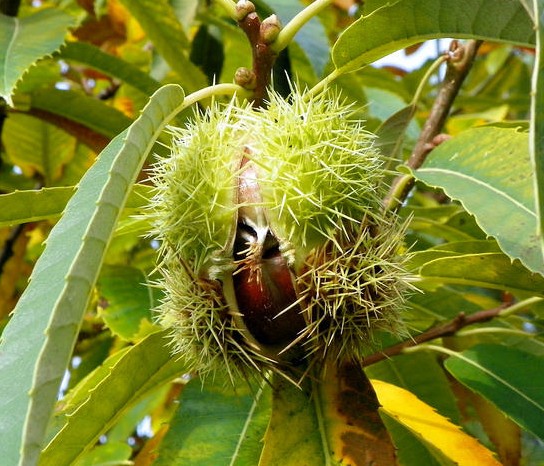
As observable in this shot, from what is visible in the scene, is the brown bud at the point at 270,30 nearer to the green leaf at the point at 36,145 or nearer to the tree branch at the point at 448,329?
the tree branch at the point at 448,329

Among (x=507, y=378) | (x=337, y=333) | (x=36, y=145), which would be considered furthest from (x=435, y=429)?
(x=36, y=145)

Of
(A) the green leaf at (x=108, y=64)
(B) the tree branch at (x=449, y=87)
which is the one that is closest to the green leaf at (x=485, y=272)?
(B) the tree branch at (x=449, y=87)

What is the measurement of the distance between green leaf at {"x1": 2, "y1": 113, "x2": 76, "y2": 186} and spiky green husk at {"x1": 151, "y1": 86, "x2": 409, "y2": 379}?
1304mm

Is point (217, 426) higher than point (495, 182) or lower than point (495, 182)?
lower

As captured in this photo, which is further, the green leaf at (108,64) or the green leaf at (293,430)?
the green leaf at (108,64)

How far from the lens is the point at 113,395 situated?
112 cm

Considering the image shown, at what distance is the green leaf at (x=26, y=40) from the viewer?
138cm

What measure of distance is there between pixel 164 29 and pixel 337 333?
3.30 feet

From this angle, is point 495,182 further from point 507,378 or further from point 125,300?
point 125,300

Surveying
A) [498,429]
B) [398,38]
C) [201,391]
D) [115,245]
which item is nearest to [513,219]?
[398,38]

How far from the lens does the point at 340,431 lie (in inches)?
41.0

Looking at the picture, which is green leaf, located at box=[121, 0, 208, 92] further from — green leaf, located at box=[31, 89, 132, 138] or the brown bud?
the brown bud

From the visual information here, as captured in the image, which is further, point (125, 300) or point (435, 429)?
point (125, 300)

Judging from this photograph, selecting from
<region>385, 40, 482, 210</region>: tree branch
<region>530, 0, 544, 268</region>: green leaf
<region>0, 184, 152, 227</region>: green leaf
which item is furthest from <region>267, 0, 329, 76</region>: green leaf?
<region>530, 0, 544, 268</region>: green leaf
